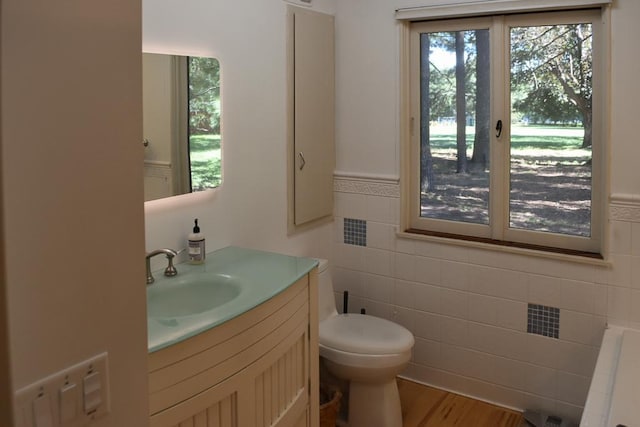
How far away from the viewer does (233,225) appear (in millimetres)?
2857

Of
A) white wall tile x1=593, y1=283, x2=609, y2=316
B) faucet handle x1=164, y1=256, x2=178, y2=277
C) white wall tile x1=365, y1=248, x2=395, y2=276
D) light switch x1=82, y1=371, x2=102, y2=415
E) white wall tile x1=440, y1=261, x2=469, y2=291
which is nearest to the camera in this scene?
light switch x1=82, y1=371, x2=102, y2=415

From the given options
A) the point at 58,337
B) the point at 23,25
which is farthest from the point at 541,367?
the point at 23,25

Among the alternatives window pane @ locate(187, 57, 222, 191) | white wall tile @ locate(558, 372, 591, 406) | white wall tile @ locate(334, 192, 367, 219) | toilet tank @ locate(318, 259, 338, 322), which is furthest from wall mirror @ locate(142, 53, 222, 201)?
white wall tile @ locate(558, 372, 591, 406)

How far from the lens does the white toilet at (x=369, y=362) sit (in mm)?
Answer: 2893

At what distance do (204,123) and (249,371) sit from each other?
110 centimetres

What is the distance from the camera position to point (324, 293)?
329 centimetres

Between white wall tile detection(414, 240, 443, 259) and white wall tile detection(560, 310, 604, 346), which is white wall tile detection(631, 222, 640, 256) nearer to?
white wall tile detection(560, 310, 604, 346)

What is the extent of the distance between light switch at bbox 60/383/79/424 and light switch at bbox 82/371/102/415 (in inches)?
0.7

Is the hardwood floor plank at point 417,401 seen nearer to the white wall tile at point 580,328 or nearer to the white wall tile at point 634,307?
the white wall tile at point 580,328

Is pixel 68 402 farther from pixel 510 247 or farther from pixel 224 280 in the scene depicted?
pixel 510 247

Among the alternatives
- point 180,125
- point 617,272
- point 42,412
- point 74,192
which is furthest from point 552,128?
point 42,412

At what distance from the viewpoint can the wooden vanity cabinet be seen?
5.72 feet

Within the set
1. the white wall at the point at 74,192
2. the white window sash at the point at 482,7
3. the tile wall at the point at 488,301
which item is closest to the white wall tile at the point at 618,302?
the tile wall at the point at 488,301

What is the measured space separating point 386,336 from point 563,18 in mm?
1752
